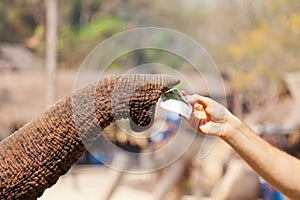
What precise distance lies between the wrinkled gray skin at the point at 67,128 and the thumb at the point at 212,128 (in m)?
0.40

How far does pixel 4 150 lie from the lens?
2.28 meters

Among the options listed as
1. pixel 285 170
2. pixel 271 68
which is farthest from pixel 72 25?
pixel 285 170

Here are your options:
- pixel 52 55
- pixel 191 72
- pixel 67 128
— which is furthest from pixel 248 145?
pixel 52 55

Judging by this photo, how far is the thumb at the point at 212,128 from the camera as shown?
2.70m

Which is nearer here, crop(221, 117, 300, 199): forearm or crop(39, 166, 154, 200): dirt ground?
crop(221, 117, 300, 199): forearm

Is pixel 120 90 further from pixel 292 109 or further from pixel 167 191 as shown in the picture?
pixel 292 109

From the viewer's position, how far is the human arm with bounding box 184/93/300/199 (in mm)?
2709

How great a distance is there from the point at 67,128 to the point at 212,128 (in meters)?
0.64

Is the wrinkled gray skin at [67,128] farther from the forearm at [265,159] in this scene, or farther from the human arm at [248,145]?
the forearm at [265,159]

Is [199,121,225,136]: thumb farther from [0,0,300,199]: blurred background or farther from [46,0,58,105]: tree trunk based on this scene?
[46,0,58,105]: tree trunk

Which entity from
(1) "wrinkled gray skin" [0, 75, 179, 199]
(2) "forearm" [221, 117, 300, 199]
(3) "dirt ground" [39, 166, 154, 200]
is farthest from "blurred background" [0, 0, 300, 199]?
(1) "wrinkled gray skin" [0, 75, 179, 199]

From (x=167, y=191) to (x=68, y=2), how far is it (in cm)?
4041

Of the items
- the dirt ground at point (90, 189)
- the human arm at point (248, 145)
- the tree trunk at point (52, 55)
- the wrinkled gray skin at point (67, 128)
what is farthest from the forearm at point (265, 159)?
the tree trunk at point (52, 55)

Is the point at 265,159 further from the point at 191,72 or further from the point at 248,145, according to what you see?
the point at 191,72
